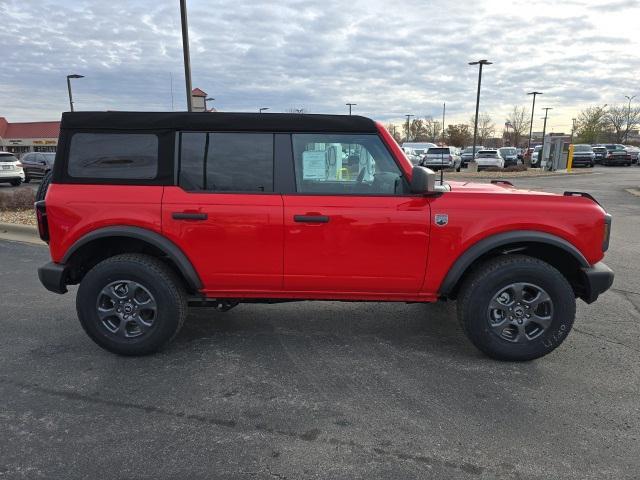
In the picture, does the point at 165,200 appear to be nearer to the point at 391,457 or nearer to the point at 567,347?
the point at 391,457

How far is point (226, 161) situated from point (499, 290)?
2.24 meters

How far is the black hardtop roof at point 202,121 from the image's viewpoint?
362cm

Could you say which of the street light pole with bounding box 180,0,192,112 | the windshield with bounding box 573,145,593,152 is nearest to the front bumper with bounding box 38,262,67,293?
the street light pole with bounding box 180,0,192,112

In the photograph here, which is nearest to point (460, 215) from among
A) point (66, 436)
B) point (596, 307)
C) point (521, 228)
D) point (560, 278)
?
point (521, 228)

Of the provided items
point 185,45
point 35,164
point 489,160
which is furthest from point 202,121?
point 489,160

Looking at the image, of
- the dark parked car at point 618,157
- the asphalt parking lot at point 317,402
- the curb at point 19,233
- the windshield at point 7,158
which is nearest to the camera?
the asphalt parking lot at point 317,402

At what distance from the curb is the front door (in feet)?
22.1

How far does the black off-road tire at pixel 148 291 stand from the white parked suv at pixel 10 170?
760 inches

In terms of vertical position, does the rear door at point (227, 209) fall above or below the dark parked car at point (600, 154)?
below

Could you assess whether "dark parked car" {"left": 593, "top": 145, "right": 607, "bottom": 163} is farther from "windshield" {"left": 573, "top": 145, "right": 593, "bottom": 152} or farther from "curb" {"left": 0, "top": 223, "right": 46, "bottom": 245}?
"curb" {"left": 0, "top": 223, "right": 46, "bottom": 245}

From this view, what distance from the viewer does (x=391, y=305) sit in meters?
5.04

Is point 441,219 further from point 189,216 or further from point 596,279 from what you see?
point 189,216

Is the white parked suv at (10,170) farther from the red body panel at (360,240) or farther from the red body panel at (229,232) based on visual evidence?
the red body panel at (360,240)

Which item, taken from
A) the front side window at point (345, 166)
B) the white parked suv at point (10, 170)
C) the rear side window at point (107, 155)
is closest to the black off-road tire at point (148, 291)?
the rear side window at point (107, 155)
